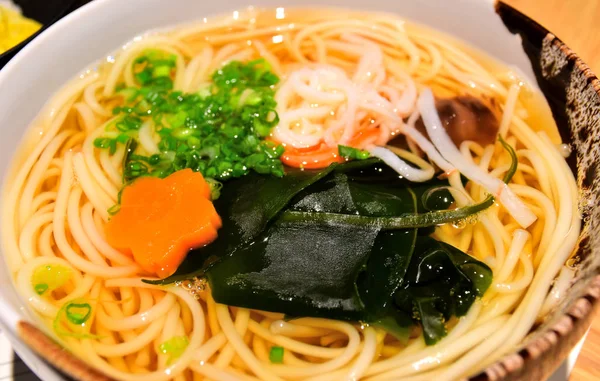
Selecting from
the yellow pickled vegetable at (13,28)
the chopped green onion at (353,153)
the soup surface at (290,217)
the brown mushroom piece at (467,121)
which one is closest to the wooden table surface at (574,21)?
the soup surface at (290,217)

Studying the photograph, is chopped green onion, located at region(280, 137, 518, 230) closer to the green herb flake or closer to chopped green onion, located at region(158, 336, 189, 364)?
chopped green onion, located at region(158, 336, 189, 364)

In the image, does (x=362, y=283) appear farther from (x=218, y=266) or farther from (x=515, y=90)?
(x=515, y=90)

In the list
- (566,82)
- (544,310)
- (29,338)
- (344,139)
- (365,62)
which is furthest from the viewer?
(365,62)

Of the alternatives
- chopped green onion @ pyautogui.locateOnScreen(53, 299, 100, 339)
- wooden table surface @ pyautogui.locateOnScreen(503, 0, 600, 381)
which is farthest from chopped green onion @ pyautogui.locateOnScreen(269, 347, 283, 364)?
wooden table surface @ pyautogui.locateOnScreen(503, 0, 600, 381)

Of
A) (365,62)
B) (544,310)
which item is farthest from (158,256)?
(365,62)

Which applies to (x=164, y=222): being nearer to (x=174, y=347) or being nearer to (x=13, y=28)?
(x=174, y=347)

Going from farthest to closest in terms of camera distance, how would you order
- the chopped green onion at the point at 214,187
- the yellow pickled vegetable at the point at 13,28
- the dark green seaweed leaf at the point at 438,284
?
the yellow pickled vegetable at the point at 13,28, the chopped green onion at the point at 214,187, the dark green seaweed leaf at the point at 438,284

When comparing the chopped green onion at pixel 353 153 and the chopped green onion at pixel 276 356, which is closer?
the chopped green onion at pixel 276 356

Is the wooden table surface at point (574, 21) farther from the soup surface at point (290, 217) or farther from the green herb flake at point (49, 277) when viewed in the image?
the green herb flake at point (49, 277)
